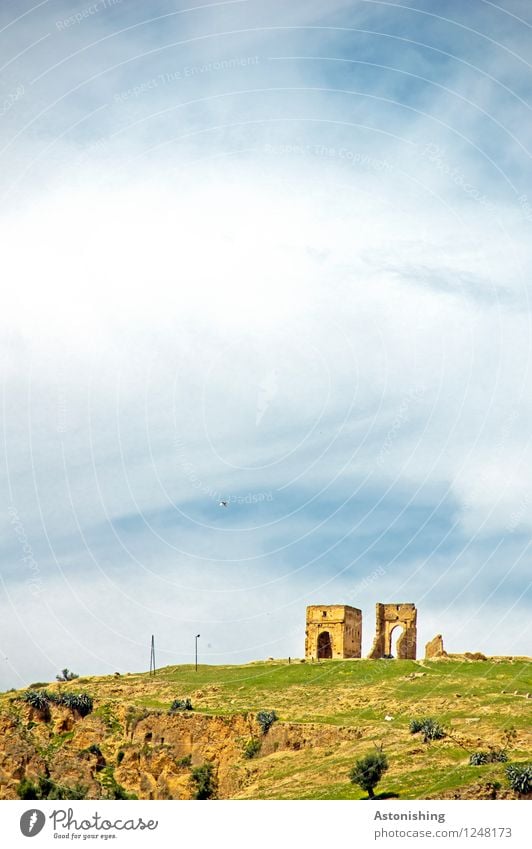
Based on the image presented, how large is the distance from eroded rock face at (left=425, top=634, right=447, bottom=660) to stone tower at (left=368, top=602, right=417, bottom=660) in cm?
332

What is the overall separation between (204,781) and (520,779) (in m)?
24.6

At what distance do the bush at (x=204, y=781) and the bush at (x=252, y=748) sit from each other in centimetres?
221

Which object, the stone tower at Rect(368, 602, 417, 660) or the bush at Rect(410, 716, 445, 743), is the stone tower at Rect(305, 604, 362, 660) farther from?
the bush at Rect(410, 716, 445, 743)

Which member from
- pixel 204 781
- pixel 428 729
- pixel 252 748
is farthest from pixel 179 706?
pixel 428 729

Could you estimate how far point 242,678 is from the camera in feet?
342

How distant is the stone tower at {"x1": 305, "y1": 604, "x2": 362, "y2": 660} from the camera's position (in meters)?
111

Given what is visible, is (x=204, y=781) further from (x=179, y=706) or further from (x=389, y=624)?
(x=389, y=624)

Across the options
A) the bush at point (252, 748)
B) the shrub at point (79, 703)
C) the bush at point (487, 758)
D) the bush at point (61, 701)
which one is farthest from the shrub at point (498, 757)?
the bush at point (61, 701)

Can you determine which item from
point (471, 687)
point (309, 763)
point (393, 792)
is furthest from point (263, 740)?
point (393, 792)

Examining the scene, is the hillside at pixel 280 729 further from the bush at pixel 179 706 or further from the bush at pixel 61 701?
the bush at pixel 179 706

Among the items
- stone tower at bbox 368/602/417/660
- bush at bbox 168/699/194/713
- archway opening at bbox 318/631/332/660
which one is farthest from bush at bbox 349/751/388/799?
archway opening at bbox 318/631/332/660

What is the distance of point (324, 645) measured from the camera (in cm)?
11281

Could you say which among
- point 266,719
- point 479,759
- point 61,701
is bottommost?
point 479,759
